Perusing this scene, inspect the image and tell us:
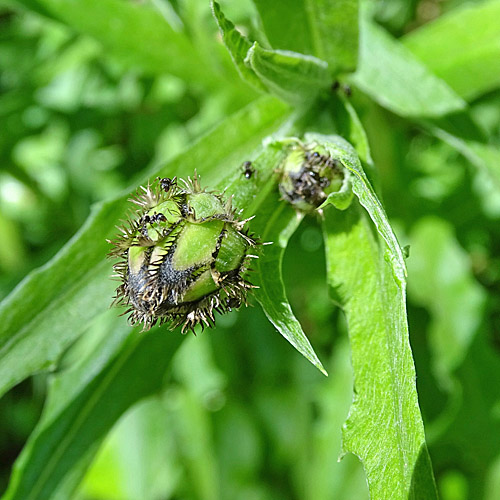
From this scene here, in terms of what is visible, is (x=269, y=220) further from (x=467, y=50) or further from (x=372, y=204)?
(x=467, y=50)

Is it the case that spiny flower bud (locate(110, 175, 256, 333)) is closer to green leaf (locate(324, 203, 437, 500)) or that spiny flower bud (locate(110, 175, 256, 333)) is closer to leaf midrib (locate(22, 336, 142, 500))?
green leaf (locate(324, 203, 437, 500))

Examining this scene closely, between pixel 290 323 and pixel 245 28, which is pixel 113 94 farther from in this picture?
pixel 290 323

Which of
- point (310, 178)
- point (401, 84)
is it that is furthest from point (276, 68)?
point (401, 84)

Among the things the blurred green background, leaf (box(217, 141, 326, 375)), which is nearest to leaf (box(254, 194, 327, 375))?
leaf (box(217, 141, 326, 375))

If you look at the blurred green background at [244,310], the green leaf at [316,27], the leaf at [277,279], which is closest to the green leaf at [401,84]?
the green leaf at [316,27]

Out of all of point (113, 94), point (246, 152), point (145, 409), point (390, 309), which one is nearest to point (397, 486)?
point (390, 309)
